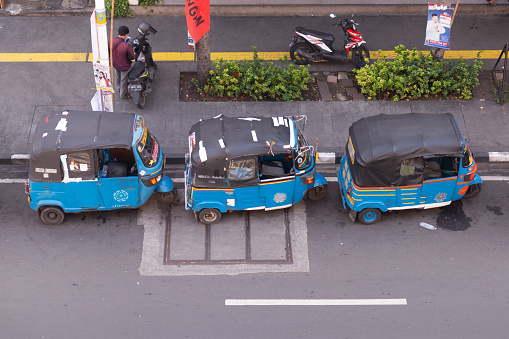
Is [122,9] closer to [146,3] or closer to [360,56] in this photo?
[146,3]

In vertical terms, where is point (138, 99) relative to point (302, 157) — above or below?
below

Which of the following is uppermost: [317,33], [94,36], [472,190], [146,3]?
[94,36]

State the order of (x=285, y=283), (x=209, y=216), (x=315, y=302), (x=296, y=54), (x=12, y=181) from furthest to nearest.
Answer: (x=296, y=54)
(x=12, y=181)
(x=209, y=216)
(x=285, y=283)
(x=315, y=302)

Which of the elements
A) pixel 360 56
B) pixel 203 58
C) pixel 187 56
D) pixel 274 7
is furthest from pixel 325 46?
pixel 187 56

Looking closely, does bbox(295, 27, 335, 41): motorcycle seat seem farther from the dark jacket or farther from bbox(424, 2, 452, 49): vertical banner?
the dark jacket

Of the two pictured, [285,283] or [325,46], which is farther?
[325,46]

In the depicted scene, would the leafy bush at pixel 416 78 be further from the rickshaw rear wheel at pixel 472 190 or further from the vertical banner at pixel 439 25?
the rickshaw rear wheel at pixel 472 190

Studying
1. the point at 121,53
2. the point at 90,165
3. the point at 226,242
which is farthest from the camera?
the point at 121,53
